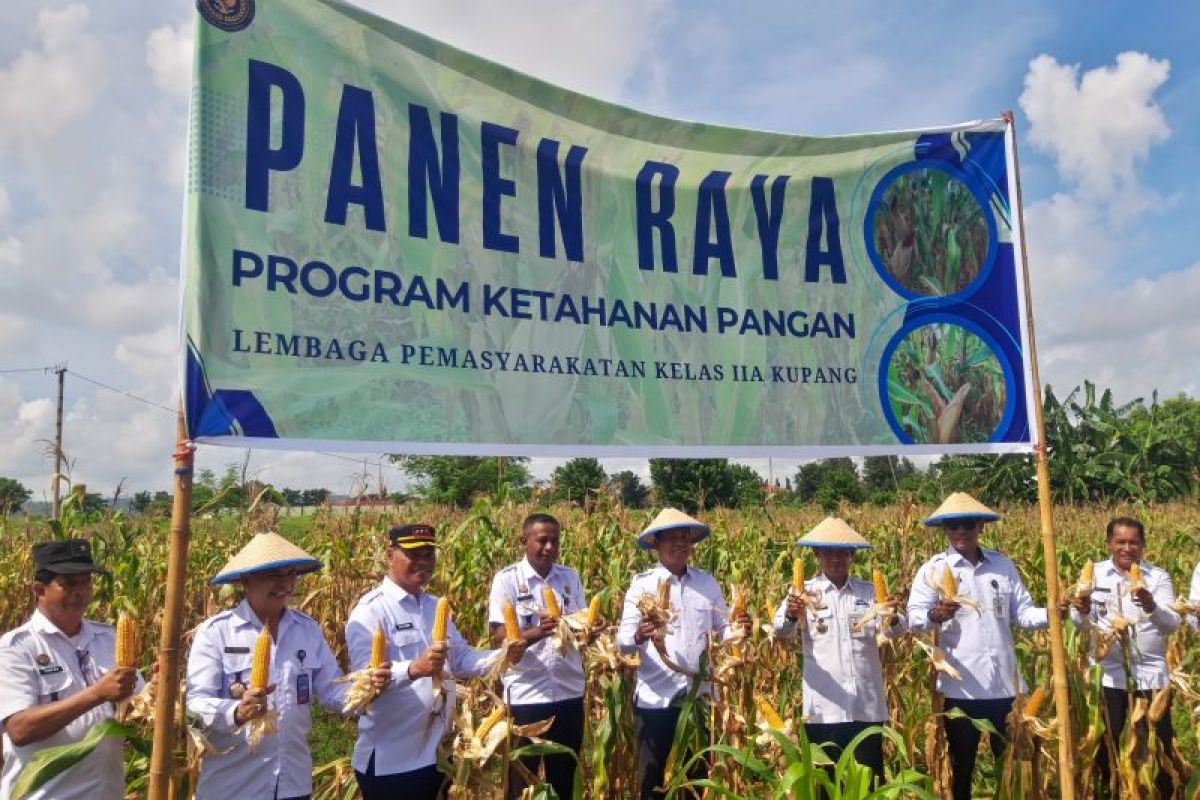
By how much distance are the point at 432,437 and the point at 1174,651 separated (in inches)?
263

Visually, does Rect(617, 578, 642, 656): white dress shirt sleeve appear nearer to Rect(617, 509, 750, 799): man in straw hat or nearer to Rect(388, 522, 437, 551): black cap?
Rect(617, 509, 750, 799): man in straw hat

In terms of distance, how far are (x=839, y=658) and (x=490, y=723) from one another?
6.96 feet

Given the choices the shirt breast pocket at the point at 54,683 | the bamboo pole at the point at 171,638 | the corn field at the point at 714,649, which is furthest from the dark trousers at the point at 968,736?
the shirt breast pocket at the point at 54,683

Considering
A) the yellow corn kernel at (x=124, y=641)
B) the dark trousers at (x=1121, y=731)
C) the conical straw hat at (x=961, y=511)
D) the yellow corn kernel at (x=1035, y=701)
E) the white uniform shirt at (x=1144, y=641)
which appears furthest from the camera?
the white uniform shirt at (x=1144, y=641)

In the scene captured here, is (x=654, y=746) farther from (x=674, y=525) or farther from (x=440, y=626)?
(x=440, y=626)

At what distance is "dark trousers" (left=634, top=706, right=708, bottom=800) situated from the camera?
4.41m

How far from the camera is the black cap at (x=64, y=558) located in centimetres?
330

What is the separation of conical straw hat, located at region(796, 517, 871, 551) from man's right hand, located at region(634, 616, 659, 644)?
3.53ft

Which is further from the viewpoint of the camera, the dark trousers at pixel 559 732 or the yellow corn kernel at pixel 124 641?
the dark trousers at pixel 559 732

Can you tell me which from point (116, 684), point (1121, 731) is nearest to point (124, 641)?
point (116, 684)

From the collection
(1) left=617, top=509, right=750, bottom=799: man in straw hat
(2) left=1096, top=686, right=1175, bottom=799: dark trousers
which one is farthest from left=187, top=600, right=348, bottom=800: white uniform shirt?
(2) left=1096, top=686, right=1175, bottom=799: dark trousers

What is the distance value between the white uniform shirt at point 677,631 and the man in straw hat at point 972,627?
1.14 meters

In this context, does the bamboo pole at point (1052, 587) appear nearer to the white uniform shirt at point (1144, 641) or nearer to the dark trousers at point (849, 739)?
the dark trousers at point (849, 739)

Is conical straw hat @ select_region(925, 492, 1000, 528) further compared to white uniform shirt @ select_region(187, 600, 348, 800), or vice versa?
conical straw hat @ select_region(925, 492, 1000, 528)
